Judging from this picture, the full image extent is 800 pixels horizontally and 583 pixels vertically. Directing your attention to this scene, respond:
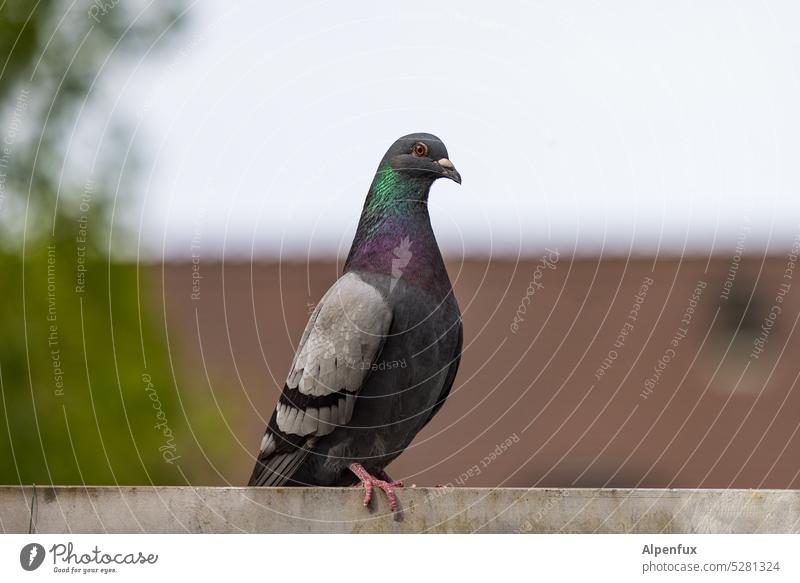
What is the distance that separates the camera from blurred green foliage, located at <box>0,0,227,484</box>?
46.6ft

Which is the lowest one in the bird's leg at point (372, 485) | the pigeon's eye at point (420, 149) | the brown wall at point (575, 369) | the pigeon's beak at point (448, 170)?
the brown wall at point (575, 369)

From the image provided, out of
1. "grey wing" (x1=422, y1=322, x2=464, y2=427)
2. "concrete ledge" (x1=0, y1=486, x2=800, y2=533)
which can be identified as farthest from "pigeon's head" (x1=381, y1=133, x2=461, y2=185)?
"concrete ledge" (x1=0, y1=486, x2=800, y2=533)

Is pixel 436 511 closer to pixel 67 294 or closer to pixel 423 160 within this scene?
pixel 423 160

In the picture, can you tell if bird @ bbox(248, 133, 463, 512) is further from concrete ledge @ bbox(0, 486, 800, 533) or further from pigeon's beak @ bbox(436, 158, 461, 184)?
concrete ledge @ bbox(0, 486, 800, 533)

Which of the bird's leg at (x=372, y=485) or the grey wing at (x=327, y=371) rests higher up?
the grey wing at (x=327, y=371)

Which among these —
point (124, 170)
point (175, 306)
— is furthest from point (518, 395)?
point (124, 170)

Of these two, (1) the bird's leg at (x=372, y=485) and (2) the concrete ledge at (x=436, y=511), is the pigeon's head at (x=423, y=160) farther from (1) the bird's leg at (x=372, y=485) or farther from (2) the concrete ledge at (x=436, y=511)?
(2) the concrete ledge at (x=436, y=511)

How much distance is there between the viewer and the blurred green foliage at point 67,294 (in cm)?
1420

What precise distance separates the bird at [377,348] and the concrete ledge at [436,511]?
0.59m

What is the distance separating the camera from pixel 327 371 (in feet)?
21.4

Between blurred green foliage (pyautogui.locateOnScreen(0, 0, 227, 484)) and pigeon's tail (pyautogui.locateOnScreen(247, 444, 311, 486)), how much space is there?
7.62m
